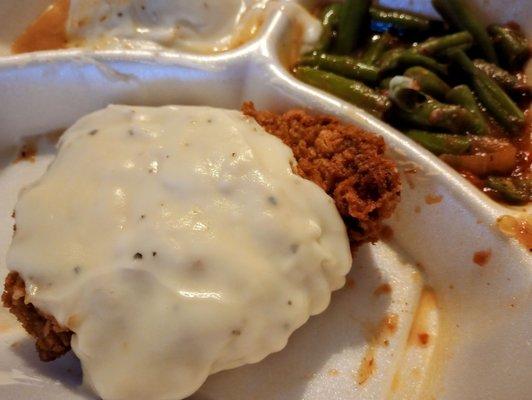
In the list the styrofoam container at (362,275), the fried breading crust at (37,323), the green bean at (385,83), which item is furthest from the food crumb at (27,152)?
the green bean at (385,83)

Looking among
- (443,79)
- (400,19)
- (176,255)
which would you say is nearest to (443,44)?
(443,79)

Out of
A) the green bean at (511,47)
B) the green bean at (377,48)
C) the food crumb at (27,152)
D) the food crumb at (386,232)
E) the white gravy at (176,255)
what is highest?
the green bean at (511,47)

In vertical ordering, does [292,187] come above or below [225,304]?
above

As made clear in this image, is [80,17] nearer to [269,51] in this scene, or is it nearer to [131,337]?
[269,51]

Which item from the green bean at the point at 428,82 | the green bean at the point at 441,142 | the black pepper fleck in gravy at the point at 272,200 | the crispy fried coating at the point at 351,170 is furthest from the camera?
the green bean at the point at 428,82

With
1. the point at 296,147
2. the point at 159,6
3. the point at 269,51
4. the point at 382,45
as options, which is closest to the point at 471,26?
the point at 382,45

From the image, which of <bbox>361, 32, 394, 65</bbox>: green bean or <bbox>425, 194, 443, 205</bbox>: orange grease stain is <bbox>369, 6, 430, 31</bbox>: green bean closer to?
<bbox>361, 32, 394, 65</bbox>: green bean

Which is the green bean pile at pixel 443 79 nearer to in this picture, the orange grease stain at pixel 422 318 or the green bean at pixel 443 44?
the green bean at pixel 443 44
